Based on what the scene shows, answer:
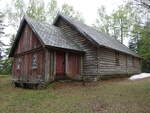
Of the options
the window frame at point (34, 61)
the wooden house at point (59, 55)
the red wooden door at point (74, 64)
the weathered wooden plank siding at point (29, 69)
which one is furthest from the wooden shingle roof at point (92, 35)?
the window frame at point (34, 61)

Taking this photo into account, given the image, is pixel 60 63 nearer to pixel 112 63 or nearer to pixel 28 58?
pixel 28 58

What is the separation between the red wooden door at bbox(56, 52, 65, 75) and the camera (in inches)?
506

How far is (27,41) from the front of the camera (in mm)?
14586

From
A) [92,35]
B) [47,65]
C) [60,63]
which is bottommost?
[47,65]

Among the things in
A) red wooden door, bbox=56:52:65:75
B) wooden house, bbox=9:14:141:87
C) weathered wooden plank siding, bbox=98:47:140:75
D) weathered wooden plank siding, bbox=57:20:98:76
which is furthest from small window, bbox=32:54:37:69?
weathered wooden plank siding, bbox=98:47:140:75

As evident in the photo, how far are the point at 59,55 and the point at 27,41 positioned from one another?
12.6 ft

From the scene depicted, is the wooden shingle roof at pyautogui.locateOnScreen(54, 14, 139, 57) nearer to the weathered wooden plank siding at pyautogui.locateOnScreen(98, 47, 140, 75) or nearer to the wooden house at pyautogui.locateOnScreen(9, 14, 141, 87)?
the wooden house at pyautogui.locateOnScreen(9, 14, 141, 87)

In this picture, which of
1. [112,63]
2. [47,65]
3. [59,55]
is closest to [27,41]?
[59,55]

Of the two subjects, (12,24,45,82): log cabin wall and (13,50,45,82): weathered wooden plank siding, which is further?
(12,24,45,82): log cabin wall

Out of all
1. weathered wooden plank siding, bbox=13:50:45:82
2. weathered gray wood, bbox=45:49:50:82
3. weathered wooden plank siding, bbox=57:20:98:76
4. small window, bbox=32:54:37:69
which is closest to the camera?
weathered gray wood, bbox=45:49:50:82

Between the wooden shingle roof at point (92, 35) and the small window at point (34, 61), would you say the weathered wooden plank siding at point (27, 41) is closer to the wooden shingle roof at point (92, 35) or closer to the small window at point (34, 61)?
the small window at point (34, 61)

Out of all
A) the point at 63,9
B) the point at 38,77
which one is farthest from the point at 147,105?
the point at 63,9

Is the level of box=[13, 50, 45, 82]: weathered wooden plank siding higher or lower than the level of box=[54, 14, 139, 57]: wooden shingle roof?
lower

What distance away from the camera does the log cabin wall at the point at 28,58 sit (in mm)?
12695
